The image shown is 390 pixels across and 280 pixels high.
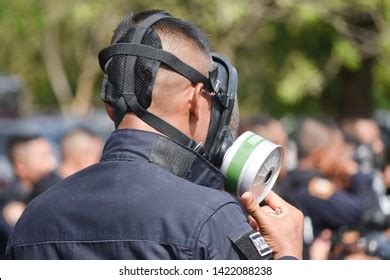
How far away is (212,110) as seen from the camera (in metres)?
2.99

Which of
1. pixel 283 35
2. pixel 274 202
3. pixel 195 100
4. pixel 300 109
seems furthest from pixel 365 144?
pixel 195 100

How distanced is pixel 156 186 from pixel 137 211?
3.4 inches

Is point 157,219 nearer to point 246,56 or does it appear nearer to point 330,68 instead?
point 330,68

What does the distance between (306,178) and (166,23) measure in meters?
4.74

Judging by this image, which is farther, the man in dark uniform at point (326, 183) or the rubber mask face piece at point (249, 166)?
the man in dark uniform at point (326, 183)

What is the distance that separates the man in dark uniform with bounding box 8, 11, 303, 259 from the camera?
267cm

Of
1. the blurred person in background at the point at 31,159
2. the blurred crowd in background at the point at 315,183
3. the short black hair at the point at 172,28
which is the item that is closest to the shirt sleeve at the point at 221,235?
the short black hair at the point at 172,28

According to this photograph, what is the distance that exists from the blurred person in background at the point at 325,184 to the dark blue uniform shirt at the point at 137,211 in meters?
4.14

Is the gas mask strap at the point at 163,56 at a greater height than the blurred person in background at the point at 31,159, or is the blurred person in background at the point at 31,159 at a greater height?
the gas mask strap at the point at 163,56

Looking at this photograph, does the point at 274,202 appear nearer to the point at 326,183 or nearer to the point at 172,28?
the point at 172,28

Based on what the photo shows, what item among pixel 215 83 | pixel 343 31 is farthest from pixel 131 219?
pixel 343 31

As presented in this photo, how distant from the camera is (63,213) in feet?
9.23

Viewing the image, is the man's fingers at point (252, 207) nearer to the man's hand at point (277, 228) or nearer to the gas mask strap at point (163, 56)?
the man's hand at point (277, 228)

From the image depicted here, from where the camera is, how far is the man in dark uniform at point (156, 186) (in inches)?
105
